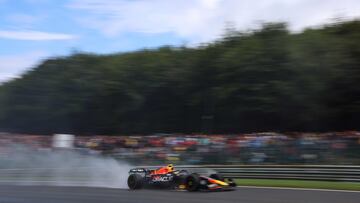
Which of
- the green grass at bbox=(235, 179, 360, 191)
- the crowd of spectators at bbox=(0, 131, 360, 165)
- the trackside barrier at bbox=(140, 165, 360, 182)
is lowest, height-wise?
the green grass at bbox=(235, 179, 360, 191)

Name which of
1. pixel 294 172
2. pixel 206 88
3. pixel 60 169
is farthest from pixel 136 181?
pixel 206 88

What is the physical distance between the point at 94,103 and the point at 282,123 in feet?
56.9

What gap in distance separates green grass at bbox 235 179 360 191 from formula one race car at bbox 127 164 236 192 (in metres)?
2.21

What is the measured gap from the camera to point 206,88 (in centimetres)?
3978

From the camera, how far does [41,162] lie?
22734 millimetres

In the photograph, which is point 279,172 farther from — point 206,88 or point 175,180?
point 206,88

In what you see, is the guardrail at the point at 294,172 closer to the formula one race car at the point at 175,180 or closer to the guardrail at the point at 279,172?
the guardrail at the point at 279,172

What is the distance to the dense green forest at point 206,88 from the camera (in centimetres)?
3388

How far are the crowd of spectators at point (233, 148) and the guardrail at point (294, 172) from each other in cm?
22

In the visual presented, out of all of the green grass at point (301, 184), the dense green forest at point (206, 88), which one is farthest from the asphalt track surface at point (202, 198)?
the dense green forest at point (206, 88)

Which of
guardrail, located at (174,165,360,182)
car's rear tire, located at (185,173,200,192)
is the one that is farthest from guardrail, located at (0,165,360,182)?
car's rear tire, located at (185,173,200,192)

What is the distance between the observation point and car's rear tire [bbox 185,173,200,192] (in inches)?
610

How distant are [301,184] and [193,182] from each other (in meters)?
4.21

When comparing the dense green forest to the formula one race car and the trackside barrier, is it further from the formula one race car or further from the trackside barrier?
the formula one race car
